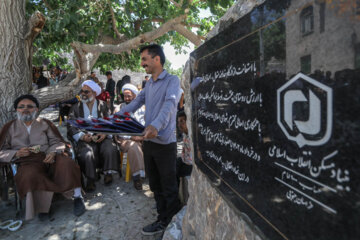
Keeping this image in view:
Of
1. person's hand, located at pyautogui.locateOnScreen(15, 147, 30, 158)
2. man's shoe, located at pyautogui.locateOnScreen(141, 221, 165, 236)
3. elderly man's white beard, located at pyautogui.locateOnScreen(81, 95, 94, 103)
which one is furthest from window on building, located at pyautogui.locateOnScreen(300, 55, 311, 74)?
elderly man's white beard, located at pyautogui.locateOnScreen(81, 95, 94, 103)

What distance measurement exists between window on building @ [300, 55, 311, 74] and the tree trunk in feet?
14.5

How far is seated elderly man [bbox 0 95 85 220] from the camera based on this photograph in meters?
2.93

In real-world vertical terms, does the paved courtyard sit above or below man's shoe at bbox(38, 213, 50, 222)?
below

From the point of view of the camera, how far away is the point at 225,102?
1.30 metres

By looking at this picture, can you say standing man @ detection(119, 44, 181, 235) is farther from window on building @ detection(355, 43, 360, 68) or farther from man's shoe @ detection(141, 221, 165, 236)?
window on building @ detection(355, 43, 360, 68)

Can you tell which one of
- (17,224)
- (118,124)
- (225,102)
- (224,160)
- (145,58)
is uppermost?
(145,58)

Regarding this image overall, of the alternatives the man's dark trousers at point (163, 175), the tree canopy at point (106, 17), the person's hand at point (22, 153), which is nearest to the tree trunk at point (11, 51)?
the tree canopy at point (106, 17)

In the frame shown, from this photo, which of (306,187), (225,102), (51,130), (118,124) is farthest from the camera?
(51,130)

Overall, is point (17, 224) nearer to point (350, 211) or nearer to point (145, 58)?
point (145, 58)

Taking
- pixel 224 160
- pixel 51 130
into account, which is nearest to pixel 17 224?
pixel 51 130

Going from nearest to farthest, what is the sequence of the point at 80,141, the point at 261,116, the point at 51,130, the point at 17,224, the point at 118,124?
the point at 261,116 → the point at 118,124 → the point at 17,224 → the point at 51,130 → the point at 80,141

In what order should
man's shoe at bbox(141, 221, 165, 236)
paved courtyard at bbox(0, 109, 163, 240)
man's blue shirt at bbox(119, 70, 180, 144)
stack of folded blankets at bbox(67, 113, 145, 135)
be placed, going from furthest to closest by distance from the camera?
paved courtyard at bbox(0, 109, 163, 240) → man's shoe at bbox(141, 221, 165, 236) → man's blue shirt at bbox(119, 70, 180, 144) → stack of folded blankets at bbox(67, 113, 145, 135)

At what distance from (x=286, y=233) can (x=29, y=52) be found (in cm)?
479

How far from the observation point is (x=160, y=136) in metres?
2.25
